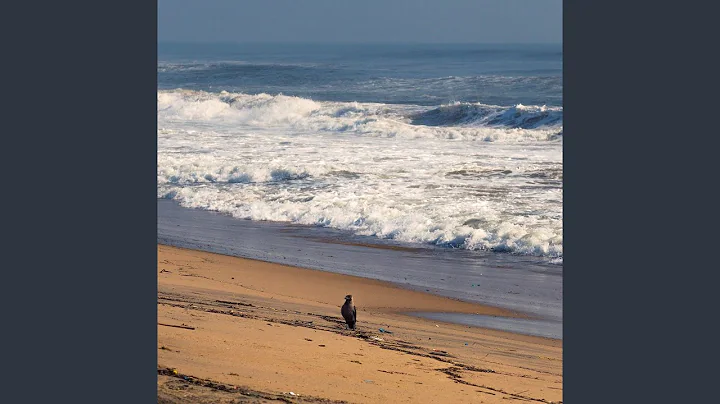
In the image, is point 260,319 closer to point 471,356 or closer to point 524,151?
point 471,356

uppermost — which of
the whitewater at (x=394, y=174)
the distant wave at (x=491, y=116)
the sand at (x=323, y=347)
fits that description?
the distant wave at (x=491, y=116)

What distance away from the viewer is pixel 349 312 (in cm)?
579

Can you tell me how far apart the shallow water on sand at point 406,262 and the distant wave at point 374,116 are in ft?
31.7

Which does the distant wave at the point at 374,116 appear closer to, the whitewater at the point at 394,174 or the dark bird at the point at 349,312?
the whitewater at the point at 394,174

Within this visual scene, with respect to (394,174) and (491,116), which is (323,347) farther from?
(491,116)

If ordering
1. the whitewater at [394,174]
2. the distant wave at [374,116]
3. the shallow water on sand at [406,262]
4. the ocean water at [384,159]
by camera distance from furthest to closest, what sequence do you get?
the distant wave at [374,116], the ocean water at [384,159], the whitewater at [394,174], the shallow water on sand at [406,262]

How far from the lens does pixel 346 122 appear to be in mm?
22766

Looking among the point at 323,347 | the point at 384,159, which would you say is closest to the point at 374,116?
the point at 384,159

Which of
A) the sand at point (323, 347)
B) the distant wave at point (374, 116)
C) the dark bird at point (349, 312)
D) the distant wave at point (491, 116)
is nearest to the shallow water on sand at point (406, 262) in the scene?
the sand at point (323, 347)

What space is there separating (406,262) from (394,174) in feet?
14.6

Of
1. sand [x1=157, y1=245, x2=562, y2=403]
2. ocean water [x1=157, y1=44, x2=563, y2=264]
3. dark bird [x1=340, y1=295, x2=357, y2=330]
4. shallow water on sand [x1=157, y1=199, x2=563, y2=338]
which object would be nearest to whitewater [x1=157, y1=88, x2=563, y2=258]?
ocean water [x1=157, y1=44, x2=563, y2=264]

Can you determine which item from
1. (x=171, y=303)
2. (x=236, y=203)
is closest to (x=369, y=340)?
(x=171, y=303)

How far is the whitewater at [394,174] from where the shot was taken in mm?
9555

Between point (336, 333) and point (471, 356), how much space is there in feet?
2.67
